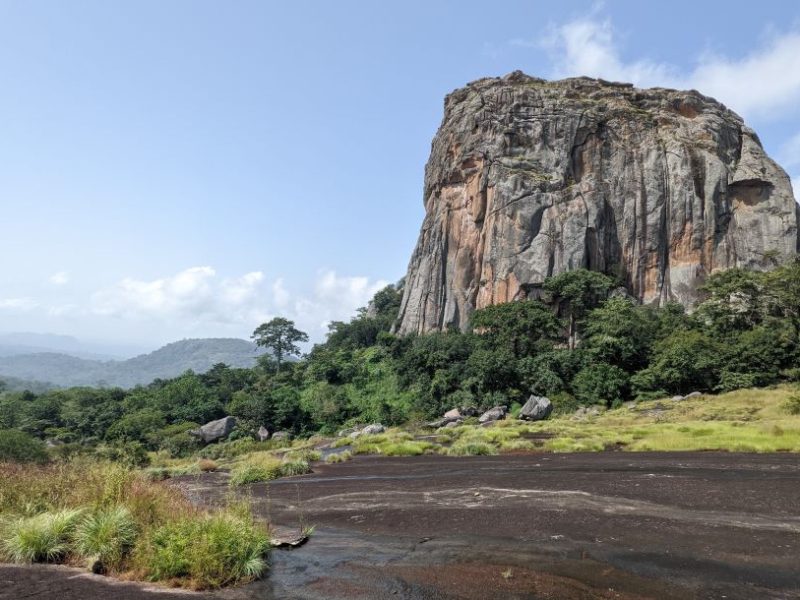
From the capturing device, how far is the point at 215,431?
51.3m

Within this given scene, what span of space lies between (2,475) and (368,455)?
70.4 ft

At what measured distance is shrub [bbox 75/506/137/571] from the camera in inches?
317

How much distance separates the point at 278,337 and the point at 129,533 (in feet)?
259

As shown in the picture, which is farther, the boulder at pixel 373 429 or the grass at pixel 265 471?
the boulder at pixel 373 429

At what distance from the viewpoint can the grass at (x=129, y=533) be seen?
25.1 feet

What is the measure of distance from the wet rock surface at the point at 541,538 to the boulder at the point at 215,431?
117 feet

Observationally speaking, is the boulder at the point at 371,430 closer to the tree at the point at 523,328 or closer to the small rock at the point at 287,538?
the tree at the point at 523,328

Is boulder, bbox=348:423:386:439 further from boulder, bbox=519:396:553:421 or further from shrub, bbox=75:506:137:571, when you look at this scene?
shrub, bbox=75:506:137:571

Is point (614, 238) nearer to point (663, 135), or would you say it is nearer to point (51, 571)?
point (663, 135)

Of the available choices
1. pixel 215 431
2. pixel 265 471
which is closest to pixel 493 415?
pixel 265 471

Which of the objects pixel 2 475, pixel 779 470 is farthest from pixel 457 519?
pixel 779 470

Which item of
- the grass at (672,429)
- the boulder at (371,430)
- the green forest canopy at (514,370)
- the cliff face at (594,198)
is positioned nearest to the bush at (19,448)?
the green forest canopy at (514,370)

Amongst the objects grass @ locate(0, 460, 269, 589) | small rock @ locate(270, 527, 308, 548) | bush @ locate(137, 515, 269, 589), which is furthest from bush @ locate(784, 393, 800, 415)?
bush @ locate(137, 515, 269, 589)

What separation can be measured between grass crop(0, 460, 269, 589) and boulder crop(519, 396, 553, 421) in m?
34.5
